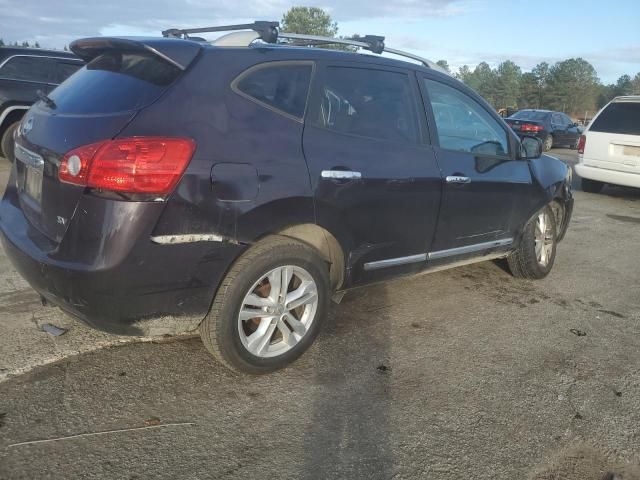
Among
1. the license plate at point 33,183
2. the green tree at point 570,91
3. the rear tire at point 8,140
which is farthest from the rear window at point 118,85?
the green tree at point 570,91

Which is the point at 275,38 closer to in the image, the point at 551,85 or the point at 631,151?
the point at 631,151

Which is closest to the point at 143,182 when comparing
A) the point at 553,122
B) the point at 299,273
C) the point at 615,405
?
the point at 299,273

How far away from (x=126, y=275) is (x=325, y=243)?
1127 mm

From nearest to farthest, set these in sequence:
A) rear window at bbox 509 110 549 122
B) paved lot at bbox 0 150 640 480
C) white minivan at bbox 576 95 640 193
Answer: paved lot at bbox 0 150 640 480
white minivan at bbox 576 95 640 193
rear window at bbox 509 110 549 122

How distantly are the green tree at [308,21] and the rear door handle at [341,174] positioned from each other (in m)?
79.5

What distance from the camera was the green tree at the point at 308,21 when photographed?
79.2m

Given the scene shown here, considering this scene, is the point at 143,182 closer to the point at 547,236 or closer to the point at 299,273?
the point at 299,273

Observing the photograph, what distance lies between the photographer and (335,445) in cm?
248

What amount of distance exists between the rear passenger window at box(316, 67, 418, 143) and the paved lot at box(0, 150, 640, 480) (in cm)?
131

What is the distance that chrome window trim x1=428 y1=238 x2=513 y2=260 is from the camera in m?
3.88

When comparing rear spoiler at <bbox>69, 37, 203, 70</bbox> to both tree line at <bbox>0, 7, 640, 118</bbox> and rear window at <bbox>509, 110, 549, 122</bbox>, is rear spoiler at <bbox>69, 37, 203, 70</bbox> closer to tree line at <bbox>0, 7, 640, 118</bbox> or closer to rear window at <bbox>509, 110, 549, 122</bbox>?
rear window at <bbox>509, 110, 549, 122</bbox>

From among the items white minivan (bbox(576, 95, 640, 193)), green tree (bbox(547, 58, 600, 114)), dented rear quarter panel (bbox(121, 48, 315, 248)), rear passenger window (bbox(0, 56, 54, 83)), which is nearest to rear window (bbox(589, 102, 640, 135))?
white minivan (bbox(576, 95, 640, 193))

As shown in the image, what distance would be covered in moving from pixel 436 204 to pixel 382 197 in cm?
54

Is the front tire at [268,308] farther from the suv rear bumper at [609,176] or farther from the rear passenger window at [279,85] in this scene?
the suv rear bumper at [609,176]
